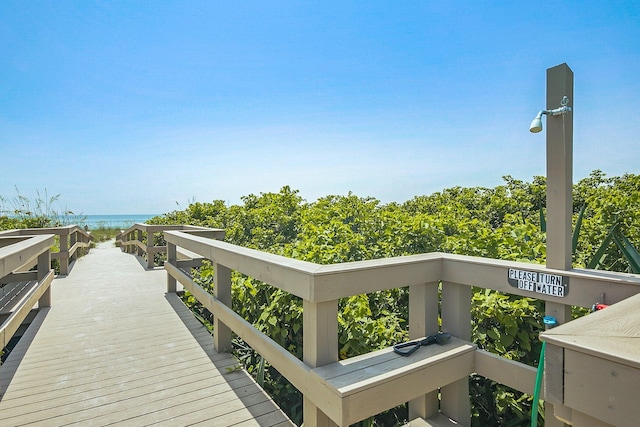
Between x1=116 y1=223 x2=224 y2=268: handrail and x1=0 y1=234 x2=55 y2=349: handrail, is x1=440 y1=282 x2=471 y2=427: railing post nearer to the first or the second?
Answer: x1=0 y1=234 x2=55 y2=349: handrail

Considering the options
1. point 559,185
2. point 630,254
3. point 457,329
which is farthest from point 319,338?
point 630,254

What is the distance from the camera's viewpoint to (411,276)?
2.02 m

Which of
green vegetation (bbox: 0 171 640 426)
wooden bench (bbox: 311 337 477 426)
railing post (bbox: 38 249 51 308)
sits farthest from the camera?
railing post (bbox: 38 249 51 308)

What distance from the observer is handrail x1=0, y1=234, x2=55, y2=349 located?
265cm

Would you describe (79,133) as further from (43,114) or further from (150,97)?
(150,97)

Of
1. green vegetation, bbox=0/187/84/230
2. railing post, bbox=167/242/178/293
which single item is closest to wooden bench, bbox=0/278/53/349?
railing post, bbox=167/242/178/293

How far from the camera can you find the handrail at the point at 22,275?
2652 millimetres

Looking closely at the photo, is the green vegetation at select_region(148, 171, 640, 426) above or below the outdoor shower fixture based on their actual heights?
below

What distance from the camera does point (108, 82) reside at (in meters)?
8.92

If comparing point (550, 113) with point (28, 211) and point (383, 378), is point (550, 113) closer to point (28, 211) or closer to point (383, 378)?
point (383, 378)

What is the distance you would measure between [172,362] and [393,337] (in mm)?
1940

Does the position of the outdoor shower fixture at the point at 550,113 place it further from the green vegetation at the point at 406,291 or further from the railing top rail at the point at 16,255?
the railing top rail at the point at 16,255

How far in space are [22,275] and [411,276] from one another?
479 cm

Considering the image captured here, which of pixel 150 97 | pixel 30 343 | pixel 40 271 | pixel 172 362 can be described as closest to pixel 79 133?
pixel 150 97
